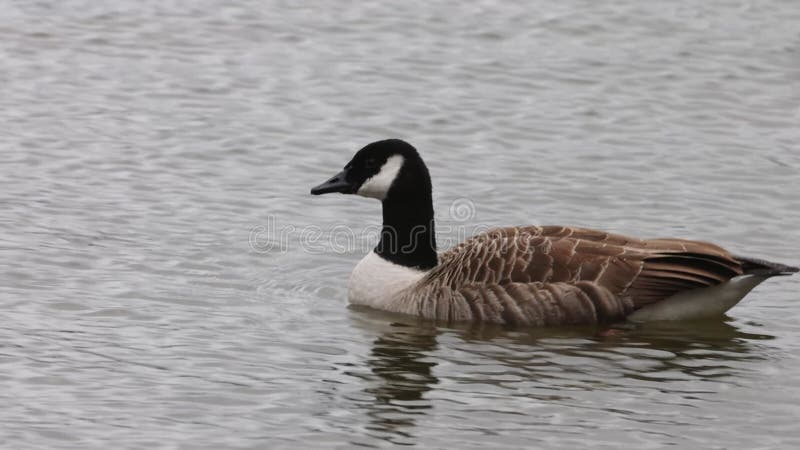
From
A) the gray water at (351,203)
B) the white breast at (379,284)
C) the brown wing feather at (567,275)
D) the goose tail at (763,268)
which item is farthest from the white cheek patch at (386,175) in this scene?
the goose tail at (763,268)

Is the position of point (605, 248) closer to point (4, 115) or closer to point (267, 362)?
point (267, 362)

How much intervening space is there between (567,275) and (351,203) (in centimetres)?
388

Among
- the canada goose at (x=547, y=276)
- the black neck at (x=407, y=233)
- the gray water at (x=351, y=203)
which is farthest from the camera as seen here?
the black neck at (x=407, y=233)

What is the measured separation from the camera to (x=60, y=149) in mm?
15539

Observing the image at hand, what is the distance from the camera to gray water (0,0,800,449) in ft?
31.0

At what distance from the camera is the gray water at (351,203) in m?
9.45

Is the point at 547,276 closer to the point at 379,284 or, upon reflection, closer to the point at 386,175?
the point at 379,284

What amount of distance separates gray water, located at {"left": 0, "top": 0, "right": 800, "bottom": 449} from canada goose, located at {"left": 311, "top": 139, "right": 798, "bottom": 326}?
0.66 ft

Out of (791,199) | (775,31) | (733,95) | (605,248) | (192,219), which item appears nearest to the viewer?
(605,248)

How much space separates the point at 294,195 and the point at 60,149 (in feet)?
8.97

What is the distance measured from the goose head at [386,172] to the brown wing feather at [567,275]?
0.80 m

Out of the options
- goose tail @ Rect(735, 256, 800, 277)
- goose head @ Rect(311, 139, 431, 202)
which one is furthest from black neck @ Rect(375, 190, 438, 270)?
goose tail @ Rect(735, 256, 800, 277)

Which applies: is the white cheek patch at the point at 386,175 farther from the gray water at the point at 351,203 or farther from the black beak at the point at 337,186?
the gray water at the point at 351,203

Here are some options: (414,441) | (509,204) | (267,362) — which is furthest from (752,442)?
(509,204)
